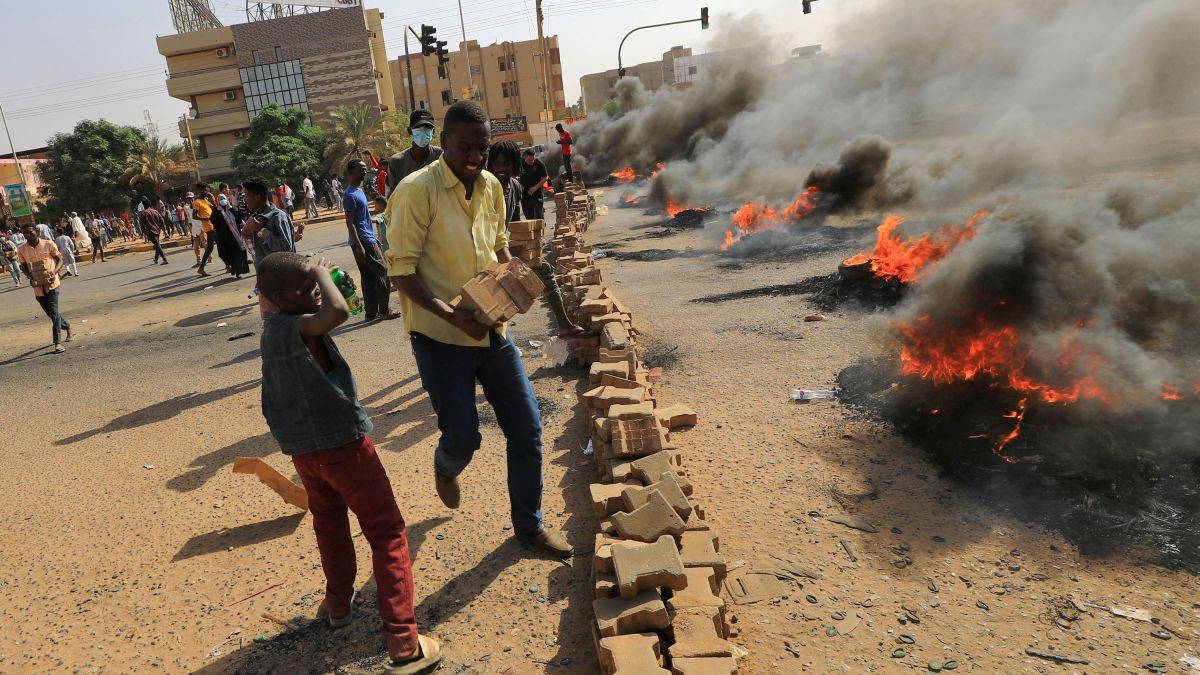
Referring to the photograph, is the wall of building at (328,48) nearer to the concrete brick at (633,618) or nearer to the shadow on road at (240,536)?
the shadow on road at (240,536)

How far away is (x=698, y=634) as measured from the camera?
7.83 feet

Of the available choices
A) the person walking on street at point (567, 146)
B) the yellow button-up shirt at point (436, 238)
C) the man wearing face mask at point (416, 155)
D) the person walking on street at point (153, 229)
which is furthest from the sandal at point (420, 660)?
the person walking on street at point (153, 229)

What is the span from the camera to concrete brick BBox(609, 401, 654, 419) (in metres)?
3.72

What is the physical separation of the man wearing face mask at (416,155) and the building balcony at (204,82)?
54346mm

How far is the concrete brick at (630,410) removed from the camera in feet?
12.2

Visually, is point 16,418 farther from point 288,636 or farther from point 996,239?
point 996,239

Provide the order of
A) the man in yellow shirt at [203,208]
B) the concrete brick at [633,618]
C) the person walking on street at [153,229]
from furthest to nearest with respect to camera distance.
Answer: the person walking on street at [153,229] < the man in yellow shirt at [203,208] < the concrete brick at [633,618]

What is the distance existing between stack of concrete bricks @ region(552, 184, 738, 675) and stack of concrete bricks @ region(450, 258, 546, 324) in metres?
1.00

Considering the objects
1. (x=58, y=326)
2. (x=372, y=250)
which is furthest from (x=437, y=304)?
(x=58, y=326)

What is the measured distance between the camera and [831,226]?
1166cm

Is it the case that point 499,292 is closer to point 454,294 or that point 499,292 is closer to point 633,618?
point 454,294

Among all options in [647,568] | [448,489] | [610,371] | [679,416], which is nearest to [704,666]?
[647,568]

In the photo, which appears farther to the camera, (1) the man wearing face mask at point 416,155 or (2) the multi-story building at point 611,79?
(2) the multi-story building at point 611,79

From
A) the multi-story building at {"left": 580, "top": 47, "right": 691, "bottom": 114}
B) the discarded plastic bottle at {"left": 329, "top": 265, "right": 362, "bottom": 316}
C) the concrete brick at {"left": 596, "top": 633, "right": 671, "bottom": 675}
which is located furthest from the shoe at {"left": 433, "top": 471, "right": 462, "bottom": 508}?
the multi-story building at {"left": 580, "top": 47, "right": 691, "bottom": 114}
